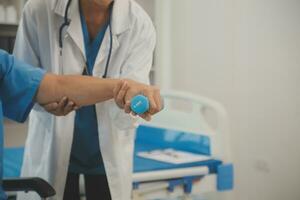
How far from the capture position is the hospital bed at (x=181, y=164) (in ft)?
6.36

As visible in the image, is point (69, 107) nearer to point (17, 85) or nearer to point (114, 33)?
point (17, 85)

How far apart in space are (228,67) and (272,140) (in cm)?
56

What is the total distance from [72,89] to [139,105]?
0.82 feet

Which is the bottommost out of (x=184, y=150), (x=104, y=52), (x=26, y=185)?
(x=184, y=150)

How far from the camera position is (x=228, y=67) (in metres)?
2.88

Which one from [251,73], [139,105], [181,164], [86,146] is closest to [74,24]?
[86,146]

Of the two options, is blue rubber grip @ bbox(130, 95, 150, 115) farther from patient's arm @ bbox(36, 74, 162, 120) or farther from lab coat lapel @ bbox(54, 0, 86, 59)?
lab coat lapel @ bbox(54, 0, 86, 59)

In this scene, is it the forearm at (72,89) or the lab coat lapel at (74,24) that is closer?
the forearm at (72,89)

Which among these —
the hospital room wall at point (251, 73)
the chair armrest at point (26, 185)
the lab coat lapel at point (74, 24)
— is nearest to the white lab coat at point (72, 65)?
the lab coat lapel at point (74, 24)

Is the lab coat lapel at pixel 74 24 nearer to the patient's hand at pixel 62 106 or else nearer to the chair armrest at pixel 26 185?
the patient's hand at pixel 62 106

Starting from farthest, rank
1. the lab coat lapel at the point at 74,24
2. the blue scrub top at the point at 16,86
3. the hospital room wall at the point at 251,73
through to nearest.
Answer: the hospital room wall at the point at 251,73, the lab coat lapel at the point at 74,24, the blue scrub top at the point at 16,86

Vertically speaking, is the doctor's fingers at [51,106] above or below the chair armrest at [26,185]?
above

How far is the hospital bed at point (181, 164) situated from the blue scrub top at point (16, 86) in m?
0.68

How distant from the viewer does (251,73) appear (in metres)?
2.78
